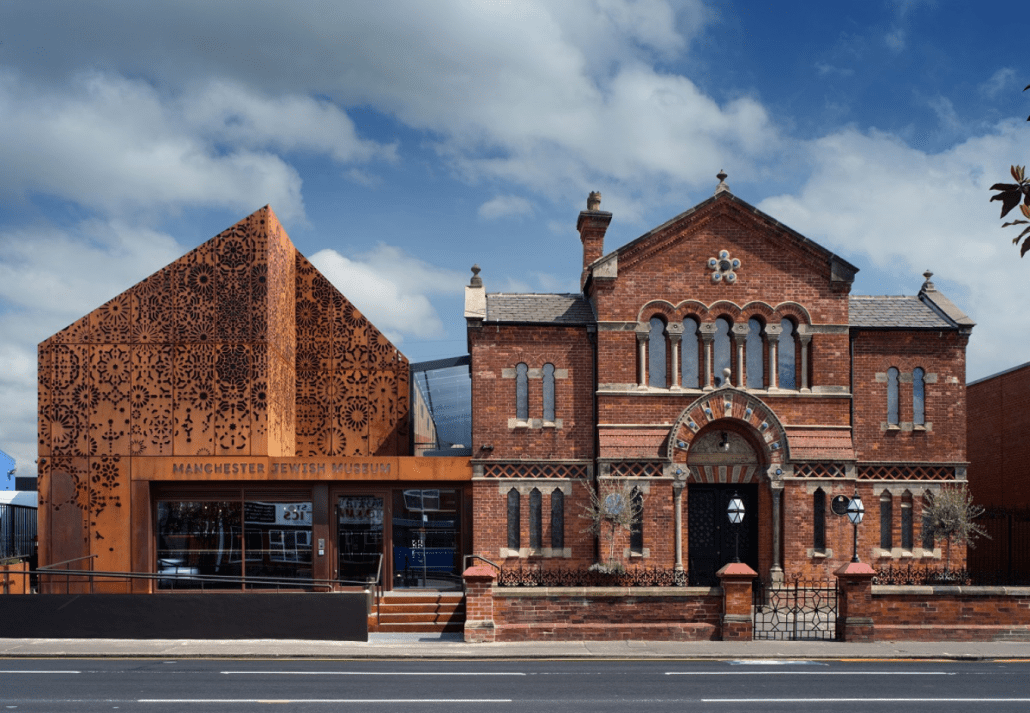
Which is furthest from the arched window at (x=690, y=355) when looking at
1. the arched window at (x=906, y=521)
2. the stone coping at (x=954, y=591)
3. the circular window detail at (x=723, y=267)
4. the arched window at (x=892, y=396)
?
the stone coping at (x=954, y=591)

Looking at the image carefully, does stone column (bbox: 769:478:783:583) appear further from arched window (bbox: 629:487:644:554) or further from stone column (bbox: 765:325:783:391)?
arched window (bbox: 629:487:644:554)

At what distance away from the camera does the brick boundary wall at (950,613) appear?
20.0 m

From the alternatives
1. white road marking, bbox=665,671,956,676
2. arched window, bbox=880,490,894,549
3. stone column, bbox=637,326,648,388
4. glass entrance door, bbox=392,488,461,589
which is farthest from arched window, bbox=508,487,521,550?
white road marking, bbox=665,671,956,676

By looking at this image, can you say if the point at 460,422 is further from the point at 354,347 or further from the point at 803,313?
the point at 803,313

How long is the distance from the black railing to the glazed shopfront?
1.88m

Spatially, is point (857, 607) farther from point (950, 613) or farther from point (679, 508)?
point (679, 508)

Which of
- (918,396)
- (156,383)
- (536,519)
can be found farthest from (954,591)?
(156,383)

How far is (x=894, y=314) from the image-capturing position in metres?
26.8

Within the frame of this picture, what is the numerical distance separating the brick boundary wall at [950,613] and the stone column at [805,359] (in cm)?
687

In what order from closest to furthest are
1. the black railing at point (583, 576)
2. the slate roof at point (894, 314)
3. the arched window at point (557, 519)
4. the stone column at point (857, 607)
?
the stone column at point (857, 607) → the black railing at point (583, 576) → the arched window at point (557, 519) → the slate roof at point (894, 314)

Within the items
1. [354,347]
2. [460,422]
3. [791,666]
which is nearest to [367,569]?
[354,347]

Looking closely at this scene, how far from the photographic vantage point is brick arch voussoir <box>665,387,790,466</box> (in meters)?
25.1

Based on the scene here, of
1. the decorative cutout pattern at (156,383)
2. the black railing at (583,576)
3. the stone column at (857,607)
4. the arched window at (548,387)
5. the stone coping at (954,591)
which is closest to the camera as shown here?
the stone column at (857,607)

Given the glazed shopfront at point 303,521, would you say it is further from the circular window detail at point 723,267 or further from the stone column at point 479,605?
the circular window detail at point 723,267
